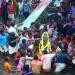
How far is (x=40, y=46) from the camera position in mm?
22078

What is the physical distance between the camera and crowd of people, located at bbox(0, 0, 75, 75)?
2080 cm

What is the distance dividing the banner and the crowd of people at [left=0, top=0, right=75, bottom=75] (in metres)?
1.35

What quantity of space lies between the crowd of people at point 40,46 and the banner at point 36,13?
1348 mm

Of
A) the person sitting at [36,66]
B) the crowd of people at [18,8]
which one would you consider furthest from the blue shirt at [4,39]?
the crowd of people at [18,8]

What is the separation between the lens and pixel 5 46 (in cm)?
2373

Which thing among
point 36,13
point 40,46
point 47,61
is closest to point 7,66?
point 47,61

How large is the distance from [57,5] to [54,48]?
24.8ft

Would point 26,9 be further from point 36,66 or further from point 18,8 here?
point 36,66

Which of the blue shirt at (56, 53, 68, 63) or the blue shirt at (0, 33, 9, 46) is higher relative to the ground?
the blue shirt at (0, 33, 9, 46)

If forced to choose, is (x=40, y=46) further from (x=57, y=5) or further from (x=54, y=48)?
(x=57, y=5)

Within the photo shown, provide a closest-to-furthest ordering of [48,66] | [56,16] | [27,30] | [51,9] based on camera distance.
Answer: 1. [48,66]
2. [27,30]
3. [56,16]
4. [51,9]

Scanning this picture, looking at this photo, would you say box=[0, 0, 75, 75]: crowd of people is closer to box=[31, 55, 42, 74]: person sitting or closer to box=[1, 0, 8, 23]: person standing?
box=[31, 55, 42, 74]: person sitting

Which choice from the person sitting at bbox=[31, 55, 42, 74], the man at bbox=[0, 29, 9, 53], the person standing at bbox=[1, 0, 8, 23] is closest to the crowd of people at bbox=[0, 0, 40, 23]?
the person standing at bbox=[1, 0, 8, 23]

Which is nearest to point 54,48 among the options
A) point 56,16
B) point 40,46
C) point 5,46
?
point 40,46
